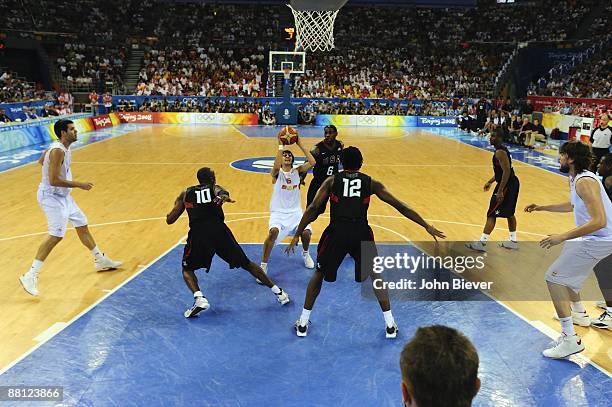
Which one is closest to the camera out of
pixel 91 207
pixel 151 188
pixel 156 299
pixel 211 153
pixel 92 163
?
pixel 156 299

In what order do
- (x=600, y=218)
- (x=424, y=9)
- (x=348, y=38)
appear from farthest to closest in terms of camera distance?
(x=424, y=9) → (x=348, y=38) → (x=600, y=218)

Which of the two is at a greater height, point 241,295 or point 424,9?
point 424,9

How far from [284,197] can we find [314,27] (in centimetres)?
1885

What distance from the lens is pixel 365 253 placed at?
5.03m

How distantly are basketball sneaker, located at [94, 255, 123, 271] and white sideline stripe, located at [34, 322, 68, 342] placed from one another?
1.57 m

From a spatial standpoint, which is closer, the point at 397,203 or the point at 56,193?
the point at 397,203

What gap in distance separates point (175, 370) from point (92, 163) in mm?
12853

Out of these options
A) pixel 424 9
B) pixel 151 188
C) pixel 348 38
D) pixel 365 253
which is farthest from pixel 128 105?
pixel 365 253

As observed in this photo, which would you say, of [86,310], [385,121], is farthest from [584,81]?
[86,310]

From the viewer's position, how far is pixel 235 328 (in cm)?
540

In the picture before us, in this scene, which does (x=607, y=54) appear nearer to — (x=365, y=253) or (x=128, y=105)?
(x=128, y=105)

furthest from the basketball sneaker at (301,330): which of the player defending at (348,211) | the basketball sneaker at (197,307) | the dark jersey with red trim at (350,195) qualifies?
the dark jersey with red trim at (350,195)

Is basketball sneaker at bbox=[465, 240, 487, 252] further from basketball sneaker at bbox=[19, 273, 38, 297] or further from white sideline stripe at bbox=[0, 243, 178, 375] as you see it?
basketball sneaker at bbox=[19, 273, 38, 297]

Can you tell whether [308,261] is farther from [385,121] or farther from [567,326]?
[385,121]
